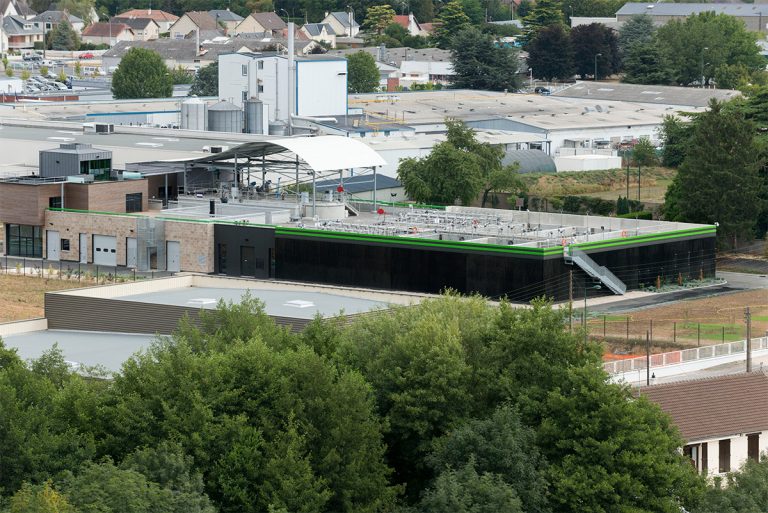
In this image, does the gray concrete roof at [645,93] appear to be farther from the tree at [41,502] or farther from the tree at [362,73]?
the tree at [41,502]

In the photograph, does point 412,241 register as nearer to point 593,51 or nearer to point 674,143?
point 674,143

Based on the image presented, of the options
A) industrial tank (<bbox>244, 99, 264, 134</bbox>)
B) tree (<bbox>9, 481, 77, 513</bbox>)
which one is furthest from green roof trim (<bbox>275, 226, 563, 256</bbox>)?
tree (<bbox>9, 481, 77, 513</bbox>)

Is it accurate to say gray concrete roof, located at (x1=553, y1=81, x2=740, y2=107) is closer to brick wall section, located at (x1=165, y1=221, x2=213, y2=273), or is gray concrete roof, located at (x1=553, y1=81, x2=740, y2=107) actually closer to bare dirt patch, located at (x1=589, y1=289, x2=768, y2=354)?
bare dirt patch, located at (x1=589, y1=289, x2=768, y2=354)

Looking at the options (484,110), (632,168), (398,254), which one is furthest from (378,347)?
(484,110)

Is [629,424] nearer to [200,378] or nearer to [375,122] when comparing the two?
[200,378]

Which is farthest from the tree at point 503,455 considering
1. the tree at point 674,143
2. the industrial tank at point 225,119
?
the tree at point 674,143

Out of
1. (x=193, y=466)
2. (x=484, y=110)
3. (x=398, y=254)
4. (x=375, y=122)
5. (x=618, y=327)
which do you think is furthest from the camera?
(x=484, y=110)
